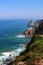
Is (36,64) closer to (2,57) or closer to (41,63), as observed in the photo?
(41,63)

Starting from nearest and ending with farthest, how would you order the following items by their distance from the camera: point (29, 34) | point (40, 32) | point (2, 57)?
point (40, 32) < point (2, 57) < point (29, 34)

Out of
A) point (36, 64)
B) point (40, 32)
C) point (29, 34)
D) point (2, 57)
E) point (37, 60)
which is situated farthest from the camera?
point (29, 34)

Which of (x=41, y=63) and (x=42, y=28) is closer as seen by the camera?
(x=41, y=63)

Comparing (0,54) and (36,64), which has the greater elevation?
(36,64)

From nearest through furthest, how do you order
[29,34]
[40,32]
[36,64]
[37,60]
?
[36,64] < [37,60] < [40,32] < [29,34]

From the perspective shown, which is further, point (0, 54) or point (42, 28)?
point (0, 54)

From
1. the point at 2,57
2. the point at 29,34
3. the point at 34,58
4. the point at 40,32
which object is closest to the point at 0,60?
the point at 2,57

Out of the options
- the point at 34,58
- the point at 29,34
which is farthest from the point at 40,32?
the point at 29,34

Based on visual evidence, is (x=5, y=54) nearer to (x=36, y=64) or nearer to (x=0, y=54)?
(x=0, y=54)

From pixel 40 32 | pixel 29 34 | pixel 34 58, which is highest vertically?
pixel 34 58
